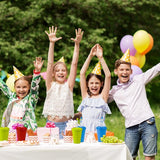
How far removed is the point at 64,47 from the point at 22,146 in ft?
21.2

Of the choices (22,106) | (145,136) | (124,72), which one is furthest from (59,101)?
(145,136)

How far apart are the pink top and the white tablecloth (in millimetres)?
802

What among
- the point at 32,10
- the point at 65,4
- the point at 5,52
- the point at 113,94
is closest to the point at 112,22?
the point at 65,4

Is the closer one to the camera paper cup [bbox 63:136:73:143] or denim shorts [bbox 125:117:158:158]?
paper cup [bbox 63:136:73:143]

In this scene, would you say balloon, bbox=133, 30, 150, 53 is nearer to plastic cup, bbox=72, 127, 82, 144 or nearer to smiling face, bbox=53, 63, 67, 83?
smiling face, bbox=53, 63, 67, 83

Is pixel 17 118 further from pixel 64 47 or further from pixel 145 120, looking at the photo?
pixel 64 47

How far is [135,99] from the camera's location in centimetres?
412

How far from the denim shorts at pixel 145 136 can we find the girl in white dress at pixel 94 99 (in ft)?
1.25

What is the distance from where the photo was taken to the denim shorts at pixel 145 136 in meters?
3.96

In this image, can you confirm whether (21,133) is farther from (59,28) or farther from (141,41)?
(59,28)

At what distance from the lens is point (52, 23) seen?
9.77m

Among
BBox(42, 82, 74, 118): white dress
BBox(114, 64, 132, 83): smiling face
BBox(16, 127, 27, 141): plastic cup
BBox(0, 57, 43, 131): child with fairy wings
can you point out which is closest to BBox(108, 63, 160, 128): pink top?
BBox(114, 64, 132, 83): smiling face

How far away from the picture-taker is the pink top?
4.06 meters

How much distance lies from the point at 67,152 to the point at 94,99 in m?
1.05
